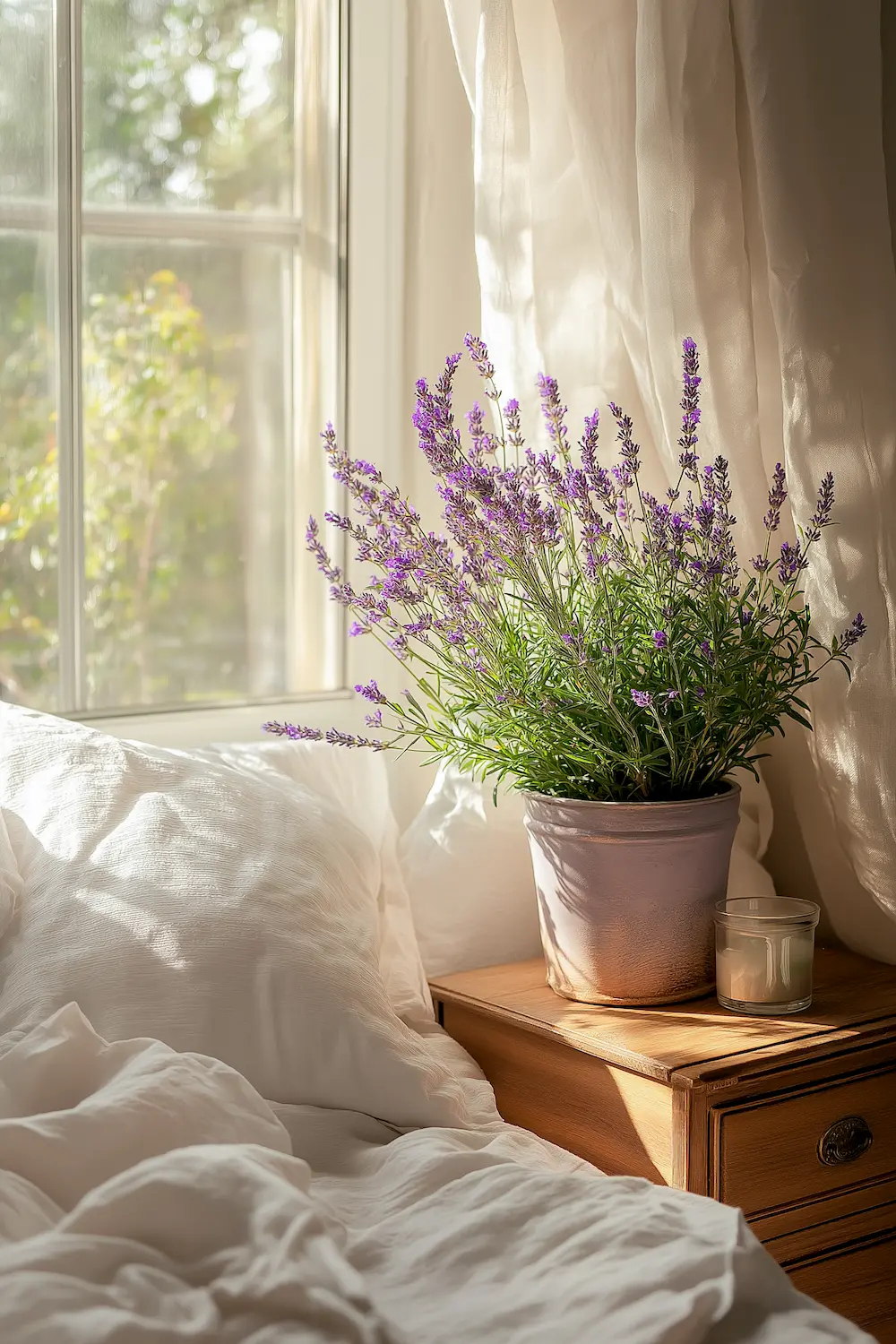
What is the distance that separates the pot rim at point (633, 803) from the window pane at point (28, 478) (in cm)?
65

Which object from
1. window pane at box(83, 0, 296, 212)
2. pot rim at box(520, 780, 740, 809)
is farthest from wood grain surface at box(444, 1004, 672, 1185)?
window pane at box(83, 0, 296, 212)

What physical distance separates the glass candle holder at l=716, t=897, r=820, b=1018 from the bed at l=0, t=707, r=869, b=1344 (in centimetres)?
27

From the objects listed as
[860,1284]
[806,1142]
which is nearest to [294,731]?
[806,1142]

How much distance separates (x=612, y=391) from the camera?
1.62 metres

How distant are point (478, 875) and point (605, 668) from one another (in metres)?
0.39

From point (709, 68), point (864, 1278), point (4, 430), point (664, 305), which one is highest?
point (709, 68)

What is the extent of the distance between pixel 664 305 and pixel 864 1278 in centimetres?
105

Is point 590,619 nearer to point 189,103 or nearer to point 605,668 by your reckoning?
point 605,668

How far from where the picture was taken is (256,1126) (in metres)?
1.01

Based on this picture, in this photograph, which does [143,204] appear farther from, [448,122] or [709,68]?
[709,68]

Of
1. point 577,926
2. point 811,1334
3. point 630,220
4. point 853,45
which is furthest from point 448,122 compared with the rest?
point 811,1334

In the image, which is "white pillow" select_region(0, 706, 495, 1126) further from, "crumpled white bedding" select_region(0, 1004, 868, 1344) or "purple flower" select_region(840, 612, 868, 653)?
"purple flower" select_region(840, 612, 868, 653)

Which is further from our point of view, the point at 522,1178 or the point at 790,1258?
the point at 790,1258

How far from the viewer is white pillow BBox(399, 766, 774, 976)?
64.5 inches
